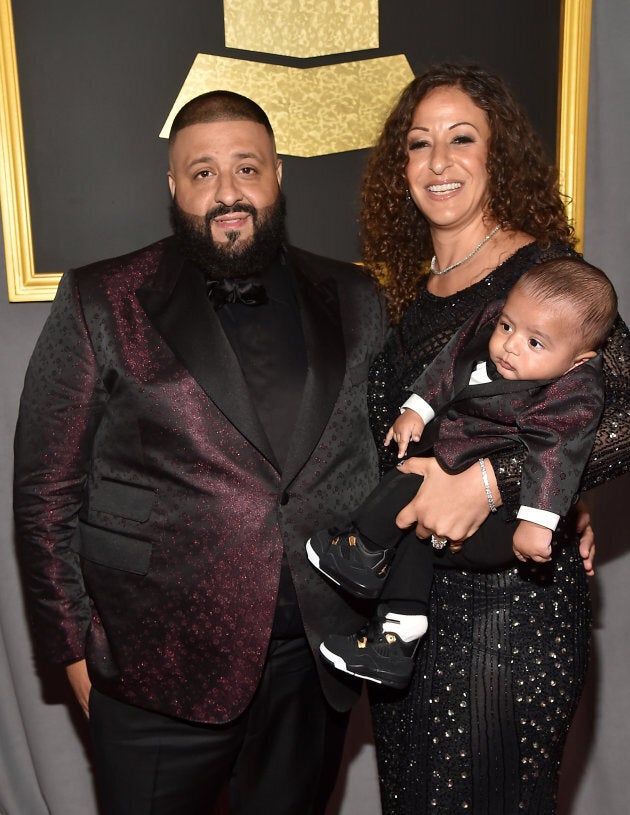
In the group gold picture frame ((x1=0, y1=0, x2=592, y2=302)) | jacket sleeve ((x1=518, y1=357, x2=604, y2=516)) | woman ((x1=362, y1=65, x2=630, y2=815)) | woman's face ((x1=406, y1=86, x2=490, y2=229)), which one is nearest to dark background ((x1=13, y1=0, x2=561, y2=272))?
gold picture frame ((x1=0, y1=0, x2=592, y2=302))

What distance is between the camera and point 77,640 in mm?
1897

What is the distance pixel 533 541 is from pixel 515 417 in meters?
0.23

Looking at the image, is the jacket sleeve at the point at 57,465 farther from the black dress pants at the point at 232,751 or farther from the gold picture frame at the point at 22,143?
the gold picture frame at the point at 22,143

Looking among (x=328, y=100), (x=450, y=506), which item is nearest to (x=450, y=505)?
(x=450, y=506)

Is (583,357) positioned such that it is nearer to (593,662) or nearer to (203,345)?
(203,345)

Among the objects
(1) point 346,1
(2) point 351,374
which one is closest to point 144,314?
(2) point 351,374

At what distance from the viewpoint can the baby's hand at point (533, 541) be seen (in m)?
1.50

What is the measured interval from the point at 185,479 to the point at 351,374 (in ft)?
1.45

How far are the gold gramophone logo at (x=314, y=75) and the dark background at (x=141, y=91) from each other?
0.10 ft

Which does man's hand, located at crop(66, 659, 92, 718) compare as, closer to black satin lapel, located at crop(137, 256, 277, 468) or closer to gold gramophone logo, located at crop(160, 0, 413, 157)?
black satin lapel, located at crop(137, 256, 277, 468)

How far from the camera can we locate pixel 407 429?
1.70m

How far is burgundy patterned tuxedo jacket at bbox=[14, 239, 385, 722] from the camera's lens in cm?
177

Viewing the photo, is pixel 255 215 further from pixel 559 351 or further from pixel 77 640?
pixel 77 640

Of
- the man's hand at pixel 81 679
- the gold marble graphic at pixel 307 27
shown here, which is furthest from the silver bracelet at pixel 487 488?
the gold marble graphic at pixel 307 27
